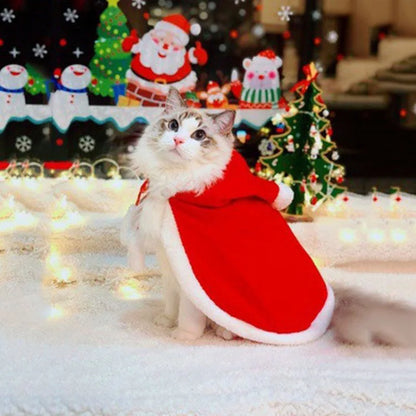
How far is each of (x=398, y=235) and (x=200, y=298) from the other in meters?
1.23

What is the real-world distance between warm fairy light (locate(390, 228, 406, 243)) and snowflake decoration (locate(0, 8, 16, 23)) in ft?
6.07

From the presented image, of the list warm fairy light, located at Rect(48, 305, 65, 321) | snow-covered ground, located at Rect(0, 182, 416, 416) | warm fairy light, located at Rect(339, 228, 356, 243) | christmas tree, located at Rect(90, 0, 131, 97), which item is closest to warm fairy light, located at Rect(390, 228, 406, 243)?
warm fairy light, located at Rect(339, 228, 356, 243)

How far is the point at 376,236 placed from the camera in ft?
7.35

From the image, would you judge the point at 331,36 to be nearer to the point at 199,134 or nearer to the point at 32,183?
the point at 32,183

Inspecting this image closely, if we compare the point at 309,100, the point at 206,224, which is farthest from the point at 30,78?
the point at 206,224

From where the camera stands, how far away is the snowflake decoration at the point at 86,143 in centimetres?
282

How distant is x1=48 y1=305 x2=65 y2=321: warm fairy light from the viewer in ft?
4.87

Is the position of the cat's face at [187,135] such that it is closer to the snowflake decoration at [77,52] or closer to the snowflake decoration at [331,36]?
the snowflake decoration at [77,52]

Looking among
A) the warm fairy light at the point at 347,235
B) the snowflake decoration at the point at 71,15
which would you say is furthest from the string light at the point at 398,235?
the snowflake decoration at the point at 71,15

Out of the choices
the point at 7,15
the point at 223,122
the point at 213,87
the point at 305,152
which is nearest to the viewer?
the point at 223,122

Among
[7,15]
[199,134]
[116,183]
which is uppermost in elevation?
[7,15]

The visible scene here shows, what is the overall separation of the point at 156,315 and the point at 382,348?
54 cm

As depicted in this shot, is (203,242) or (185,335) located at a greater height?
(203,242)

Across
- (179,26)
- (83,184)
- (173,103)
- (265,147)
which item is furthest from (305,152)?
(173,103)
